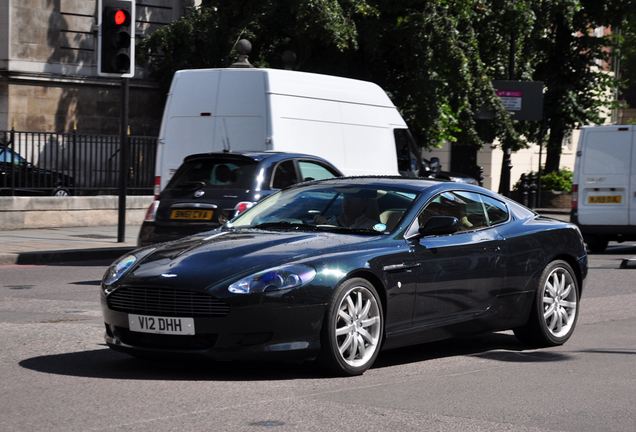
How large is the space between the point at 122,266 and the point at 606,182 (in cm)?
1261

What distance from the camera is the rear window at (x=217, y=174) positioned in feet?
37.9

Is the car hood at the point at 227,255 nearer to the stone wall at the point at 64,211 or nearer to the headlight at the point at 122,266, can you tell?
the headlight at the point at 122,266

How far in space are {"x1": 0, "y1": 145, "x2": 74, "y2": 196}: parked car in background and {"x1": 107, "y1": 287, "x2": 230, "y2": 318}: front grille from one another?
12863mm

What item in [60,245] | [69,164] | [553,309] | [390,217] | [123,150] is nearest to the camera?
[390,217]

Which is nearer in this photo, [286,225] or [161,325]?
[161,325]

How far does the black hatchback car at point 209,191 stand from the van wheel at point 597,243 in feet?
27.3

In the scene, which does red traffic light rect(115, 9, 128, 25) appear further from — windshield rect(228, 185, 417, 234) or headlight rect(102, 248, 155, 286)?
headlight rect(102, 248, 155, 286)

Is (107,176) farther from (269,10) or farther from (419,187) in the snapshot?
(419,187)

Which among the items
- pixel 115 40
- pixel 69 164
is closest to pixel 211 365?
pixel 115 40

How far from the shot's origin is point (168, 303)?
588cm

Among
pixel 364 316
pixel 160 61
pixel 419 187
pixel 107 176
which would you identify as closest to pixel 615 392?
pixel 364 316

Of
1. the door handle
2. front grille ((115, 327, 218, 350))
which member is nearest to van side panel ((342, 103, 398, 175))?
the door handle

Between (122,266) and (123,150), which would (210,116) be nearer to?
(123,150)

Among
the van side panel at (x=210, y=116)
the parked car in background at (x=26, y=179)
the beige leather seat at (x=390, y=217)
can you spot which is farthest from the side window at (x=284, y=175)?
the parked car in background at (x=26, y=179)
